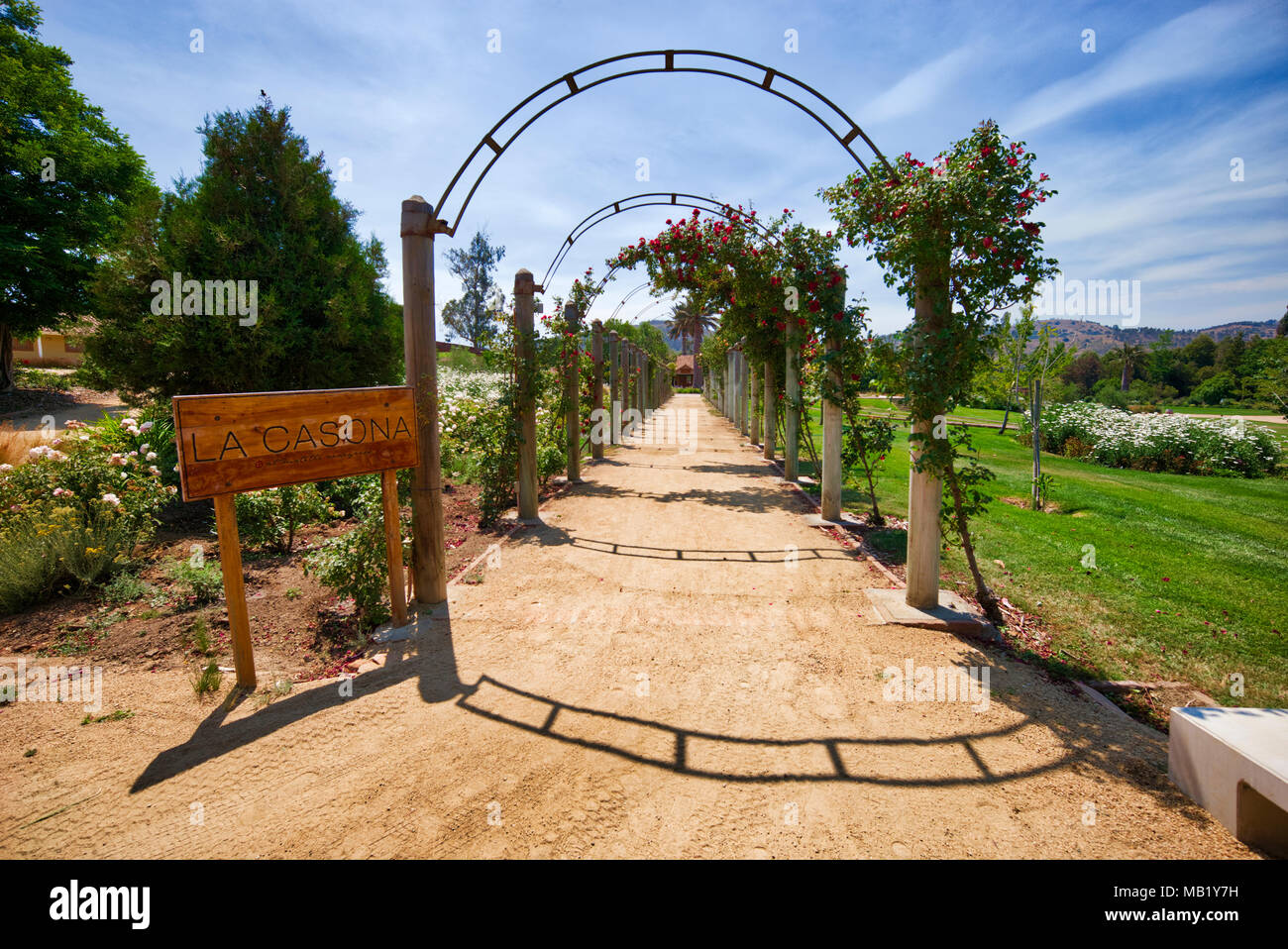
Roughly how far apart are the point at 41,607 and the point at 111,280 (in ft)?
15.7

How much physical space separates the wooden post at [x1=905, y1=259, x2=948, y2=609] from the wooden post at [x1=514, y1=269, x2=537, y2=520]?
451cm

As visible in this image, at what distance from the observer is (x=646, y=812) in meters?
2.29

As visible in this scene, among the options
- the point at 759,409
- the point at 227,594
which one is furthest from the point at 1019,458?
the point at 227,594

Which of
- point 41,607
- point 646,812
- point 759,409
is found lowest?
point 646,812

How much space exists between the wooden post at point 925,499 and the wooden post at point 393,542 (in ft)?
12.7

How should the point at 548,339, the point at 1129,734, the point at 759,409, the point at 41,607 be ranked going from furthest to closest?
the point at 759,409 → the point at 548,339 → the point at 41,607 → the point at 1129,734

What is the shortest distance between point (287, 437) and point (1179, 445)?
52.8 feet

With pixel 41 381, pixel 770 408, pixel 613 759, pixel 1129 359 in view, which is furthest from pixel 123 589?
pixel 1129 359

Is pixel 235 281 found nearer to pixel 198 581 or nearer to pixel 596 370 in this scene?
pixel 198 581

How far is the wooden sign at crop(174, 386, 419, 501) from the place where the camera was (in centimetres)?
303

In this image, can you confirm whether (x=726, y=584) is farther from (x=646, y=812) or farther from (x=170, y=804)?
(x=170, y=804)

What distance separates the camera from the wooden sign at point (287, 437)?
3.03 meters

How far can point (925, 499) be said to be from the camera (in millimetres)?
4250

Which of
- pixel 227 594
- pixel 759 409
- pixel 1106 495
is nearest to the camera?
pixel 227 594
